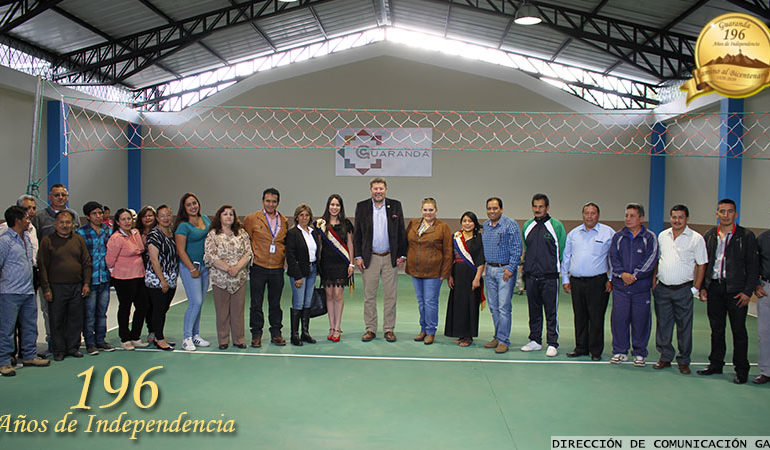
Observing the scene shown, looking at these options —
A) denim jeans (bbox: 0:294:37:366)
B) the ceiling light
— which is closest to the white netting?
the ceiling light

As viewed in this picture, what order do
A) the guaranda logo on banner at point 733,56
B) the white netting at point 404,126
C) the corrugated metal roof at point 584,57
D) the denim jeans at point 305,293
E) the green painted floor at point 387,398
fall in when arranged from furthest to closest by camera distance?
the corrugated metal roof at point 584,57 < the white netting at point 404,126 < the denim jeans at point 305,293 < the guaranda logo on banner at point 733,56 < the green painted floor at point 387,398

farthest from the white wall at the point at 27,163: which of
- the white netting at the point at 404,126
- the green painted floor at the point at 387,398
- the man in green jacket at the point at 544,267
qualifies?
the man in green jacket at the point at 544,267

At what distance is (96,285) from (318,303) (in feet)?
5.95

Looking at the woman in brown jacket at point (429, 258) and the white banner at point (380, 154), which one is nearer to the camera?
the woman in brown jacket at point (429, 258)

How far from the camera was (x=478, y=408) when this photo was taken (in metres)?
3.37

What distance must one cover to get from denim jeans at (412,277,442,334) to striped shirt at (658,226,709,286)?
6.08 ft

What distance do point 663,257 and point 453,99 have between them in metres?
6.94

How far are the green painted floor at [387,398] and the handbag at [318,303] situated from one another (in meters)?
0.32

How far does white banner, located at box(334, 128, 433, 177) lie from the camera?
10422 millimetres

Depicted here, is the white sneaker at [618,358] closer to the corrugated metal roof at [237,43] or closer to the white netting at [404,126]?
the white netting at [404,126]

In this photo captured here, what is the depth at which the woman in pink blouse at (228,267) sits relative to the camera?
181 inches

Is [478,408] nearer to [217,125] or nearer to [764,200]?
[764,200]

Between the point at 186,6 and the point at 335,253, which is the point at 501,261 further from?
the point at 186,6

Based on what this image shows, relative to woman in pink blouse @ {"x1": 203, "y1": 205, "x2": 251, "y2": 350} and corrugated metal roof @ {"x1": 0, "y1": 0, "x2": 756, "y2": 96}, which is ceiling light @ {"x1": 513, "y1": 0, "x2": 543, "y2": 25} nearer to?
corrugated metal roof @ {"x1": 0, "y1": 0, "x2": 756, "y2": 96}
